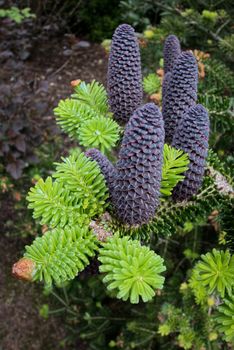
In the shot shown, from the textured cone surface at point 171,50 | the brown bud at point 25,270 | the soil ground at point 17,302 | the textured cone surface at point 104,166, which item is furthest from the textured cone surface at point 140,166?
the soil ground at point 17,302

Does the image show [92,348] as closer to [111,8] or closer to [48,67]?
[48,67]

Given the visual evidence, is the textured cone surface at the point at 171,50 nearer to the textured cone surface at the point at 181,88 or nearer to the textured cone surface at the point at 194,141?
the textured cone surface at the point at 181,88

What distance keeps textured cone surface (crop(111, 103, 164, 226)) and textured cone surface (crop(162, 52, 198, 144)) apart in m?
0.18

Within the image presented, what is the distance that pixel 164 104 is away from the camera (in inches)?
32.0

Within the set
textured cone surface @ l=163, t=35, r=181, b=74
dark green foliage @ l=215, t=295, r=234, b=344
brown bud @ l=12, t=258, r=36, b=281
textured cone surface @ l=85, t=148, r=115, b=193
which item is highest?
textured cone surface @ l=163, t=35, r=181, b=74

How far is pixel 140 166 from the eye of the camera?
0.62 meters

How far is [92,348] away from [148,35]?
4.86ft

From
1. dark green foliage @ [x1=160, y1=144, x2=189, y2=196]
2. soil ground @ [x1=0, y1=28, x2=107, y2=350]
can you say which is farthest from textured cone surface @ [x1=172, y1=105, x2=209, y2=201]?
soil ground @ [x1=0, y1=28, x2=107, y2=350]

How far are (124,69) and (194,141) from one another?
0.23 m

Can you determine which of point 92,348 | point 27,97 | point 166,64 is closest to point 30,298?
Answer: point 92,348

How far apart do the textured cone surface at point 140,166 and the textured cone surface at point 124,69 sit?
207 millimetres

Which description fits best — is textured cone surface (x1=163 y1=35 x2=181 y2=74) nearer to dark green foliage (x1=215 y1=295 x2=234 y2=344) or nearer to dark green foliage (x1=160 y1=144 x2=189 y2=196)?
dark green foliage (x1=160 y1=144 x2=189 y2=196)

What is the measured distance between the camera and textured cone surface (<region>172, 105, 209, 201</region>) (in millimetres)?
675

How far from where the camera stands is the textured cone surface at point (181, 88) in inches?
30.7
